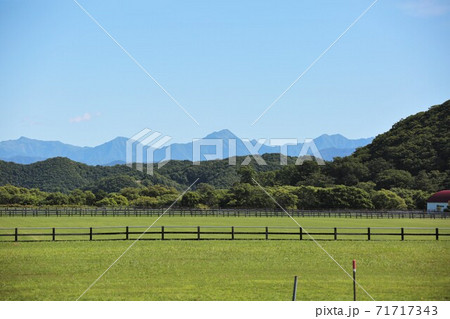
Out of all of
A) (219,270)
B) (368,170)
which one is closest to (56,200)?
(368,170)

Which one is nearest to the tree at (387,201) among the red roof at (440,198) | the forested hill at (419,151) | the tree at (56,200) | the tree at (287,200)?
the red roof at (440,198)

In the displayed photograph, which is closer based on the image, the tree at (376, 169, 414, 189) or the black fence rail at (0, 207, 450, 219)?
the black fence rail at (0, 207, 450, 219)

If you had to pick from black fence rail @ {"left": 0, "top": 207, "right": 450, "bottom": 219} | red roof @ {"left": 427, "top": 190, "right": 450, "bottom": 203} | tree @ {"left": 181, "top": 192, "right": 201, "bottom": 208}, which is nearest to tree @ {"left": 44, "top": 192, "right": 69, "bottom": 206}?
tree @ {"left": 181, "top": 192, "right": 201, "bottom": 208}

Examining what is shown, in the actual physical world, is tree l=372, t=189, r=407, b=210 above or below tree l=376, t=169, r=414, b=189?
below

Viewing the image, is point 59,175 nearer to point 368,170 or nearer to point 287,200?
point 287,200

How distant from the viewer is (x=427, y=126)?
108 metres

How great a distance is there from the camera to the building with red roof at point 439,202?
270 ft

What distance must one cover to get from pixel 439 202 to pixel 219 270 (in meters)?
69.2

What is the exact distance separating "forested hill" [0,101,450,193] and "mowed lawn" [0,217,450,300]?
228 feet

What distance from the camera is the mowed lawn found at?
17.2 meters

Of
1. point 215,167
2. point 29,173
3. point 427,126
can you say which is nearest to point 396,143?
point 427,126

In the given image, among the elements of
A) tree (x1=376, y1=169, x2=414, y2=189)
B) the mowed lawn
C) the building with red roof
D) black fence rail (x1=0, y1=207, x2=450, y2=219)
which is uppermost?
tree (x1=376, y1=169, x2=414, y2=189)

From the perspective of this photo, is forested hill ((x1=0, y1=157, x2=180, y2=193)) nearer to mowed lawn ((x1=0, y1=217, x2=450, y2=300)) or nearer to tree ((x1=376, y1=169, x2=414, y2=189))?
tree ((x1=376, y1=169, x2=414, y2=189))

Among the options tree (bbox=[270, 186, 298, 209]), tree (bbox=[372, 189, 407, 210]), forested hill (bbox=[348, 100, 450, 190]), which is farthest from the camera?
forested hill (bbox=[348, 100, 450, 190])
